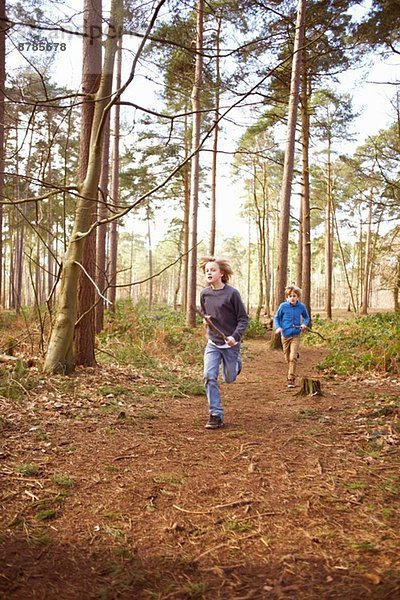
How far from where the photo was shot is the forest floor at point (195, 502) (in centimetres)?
209

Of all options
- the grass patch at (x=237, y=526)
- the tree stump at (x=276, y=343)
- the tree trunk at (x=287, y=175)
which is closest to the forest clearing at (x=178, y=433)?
the grass patch at (x=237, y=526)

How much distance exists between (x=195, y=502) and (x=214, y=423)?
1874mm

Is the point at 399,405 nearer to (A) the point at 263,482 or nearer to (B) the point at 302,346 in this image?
(A) the point at 263,482

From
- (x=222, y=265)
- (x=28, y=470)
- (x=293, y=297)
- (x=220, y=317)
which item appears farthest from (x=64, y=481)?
(x=293, y=297)

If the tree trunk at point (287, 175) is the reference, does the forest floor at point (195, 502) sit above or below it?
below

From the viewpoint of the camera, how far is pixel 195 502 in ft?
9.66

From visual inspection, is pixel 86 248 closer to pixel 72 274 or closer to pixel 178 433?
pixel 72 274

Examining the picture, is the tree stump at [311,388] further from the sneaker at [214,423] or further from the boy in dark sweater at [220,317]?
the sneaker at [214,423]

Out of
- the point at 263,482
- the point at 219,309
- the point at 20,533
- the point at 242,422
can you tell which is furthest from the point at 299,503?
the point at 219,309

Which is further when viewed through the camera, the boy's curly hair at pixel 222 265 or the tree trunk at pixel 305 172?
the tree trunk at pixel 305 172

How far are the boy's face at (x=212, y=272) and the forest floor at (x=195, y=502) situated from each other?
1.77 metres

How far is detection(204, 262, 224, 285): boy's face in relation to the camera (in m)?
5.00

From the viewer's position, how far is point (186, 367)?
9266 mm

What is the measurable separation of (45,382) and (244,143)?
20419 millimetres
